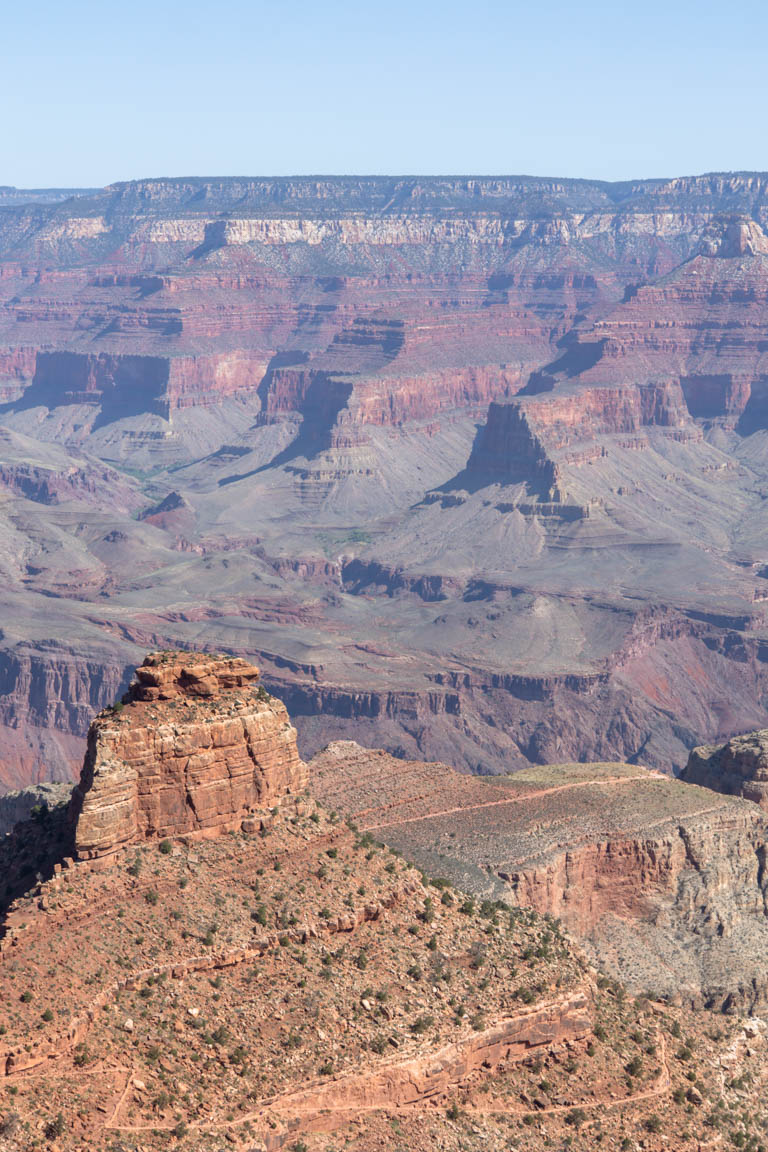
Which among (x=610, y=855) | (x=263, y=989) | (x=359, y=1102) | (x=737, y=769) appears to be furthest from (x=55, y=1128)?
(x=737, y=769)

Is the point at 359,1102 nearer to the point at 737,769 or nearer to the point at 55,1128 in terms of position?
the point at 55,1128

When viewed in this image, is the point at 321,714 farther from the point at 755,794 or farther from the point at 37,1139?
the point at 37,1139

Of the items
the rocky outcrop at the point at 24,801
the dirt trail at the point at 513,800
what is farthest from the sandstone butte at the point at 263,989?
the rocky outcrop at the point at 24,801

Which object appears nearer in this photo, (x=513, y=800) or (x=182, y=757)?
(x=182, y=757)

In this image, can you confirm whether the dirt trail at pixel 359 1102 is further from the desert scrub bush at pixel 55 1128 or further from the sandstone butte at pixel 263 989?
the desert scrub bush at pixel 55 1128

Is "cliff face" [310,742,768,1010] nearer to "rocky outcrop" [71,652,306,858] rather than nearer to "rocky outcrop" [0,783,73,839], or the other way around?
"rocky outcrop" [0,783,73,839]
